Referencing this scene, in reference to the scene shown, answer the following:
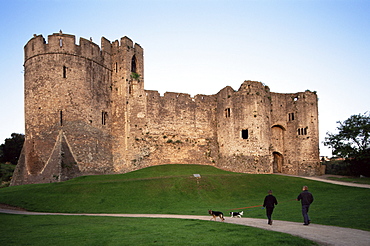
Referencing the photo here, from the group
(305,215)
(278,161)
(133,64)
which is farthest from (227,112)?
(305,215)

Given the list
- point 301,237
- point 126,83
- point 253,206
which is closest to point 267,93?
point 126,83

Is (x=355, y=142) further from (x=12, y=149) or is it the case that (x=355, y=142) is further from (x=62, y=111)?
(x=12, y=149)

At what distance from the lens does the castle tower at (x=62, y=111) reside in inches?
1291

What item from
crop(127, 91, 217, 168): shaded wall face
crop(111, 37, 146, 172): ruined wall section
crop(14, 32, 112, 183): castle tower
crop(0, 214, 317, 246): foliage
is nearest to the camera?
crop(0, 214, 317, 246): foliage

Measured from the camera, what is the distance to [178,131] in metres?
41.2

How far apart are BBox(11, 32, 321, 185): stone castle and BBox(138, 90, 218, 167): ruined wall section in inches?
4.7

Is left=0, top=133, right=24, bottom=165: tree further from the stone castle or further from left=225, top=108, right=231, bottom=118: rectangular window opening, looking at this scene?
left=225, top=108, right=231, bottom=118: rectangular window opening

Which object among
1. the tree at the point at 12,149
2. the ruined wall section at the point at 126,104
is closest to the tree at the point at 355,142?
the ruined wall section at the point at 126,104

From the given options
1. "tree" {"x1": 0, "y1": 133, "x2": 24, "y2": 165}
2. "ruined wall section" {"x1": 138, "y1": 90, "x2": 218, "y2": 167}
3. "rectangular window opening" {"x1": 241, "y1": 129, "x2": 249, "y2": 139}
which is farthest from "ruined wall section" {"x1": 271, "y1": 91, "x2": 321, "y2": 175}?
"tree" {"x1": 0, "y1": 133, "x2": 24, "y2": 165}

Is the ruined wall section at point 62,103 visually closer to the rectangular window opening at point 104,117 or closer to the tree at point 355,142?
the rectangular window opening at point 104,117

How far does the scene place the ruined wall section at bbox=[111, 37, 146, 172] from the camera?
37594mm

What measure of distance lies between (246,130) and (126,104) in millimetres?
13835

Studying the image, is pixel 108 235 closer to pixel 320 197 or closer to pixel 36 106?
pixel 320 197

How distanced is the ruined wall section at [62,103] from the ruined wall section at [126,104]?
1779 mm
